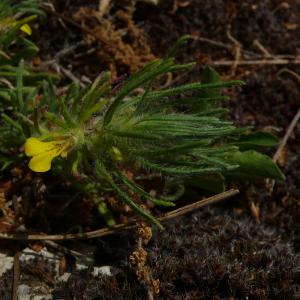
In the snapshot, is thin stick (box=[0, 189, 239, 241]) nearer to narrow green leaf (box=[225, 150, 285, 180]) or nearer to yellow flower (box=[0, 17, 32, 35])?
narrow green leaf (box=[225, 150, 285, 180])

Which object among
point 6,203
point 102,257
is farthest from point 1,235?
point 102,257

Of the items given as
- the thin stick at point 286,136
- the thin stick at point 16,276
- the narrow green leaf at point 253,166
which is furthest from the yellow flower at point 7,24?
the thin stick at point 286,136

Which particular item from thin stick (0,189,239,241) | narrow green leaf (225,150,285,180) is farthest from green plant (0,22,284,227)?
narrow green leaf (225,150,285,180)

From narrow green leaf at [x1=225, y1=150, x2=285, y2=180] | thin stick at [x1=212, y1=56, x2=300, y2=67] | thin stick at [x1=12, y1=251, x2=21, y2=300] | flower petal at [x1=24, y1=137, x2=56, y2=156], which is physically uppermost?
thin stick at [x1=212, y1=56, x2=300, y2=67]

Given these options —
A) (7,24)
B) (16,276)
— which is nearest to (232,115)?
(7,24)

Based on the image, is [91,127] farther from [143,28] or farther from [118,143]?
[143,28]

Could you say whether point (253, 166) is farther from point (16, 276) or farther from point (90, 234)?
point (16, 276)
